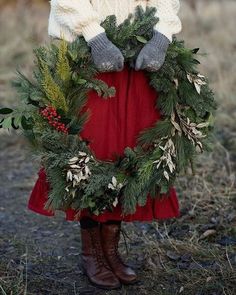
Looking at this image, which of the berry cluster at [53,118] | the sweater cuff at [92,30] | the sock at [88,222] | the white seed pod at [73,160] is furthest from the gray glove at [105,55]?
the sock at [88,222]

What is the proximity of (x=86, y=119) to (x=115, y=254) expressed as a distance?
2.30ft

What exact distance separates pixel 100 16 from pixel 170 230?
4.78 feet

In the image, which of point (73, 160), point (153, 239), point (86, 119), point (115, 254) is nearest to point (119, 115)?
point (86, 119)

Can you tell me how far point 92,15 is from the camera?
2.85 meters

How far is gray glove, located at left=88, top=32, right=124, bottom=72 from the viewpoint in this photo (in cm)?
279

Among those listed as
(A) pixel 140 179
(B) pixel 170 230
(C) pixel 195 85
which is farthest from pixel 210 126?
(B) pixel 170 230

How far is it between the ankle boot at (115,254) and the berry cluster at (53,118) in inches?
20.9

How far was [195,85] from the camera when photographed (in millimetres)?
2992

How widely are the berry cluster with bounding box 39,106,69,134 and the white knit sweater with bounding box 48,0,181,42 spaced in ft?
1.06

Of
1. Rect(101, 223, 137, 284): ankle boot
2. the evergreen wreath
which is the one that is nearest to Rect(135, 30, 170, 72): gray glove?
the evergreen wreath

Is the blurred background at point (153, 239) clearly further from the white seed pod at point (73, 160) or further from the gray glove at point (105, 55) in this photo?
the gray glove at point (105, 55)

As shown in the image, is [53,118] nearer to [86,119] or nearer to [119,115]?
[86,119]

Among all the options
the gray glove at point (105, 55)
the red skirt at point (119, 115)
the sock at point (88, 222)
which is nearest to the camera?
the gray glove at point (105, 55)

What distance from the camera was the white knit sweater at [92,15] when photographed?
2850 millimetres
